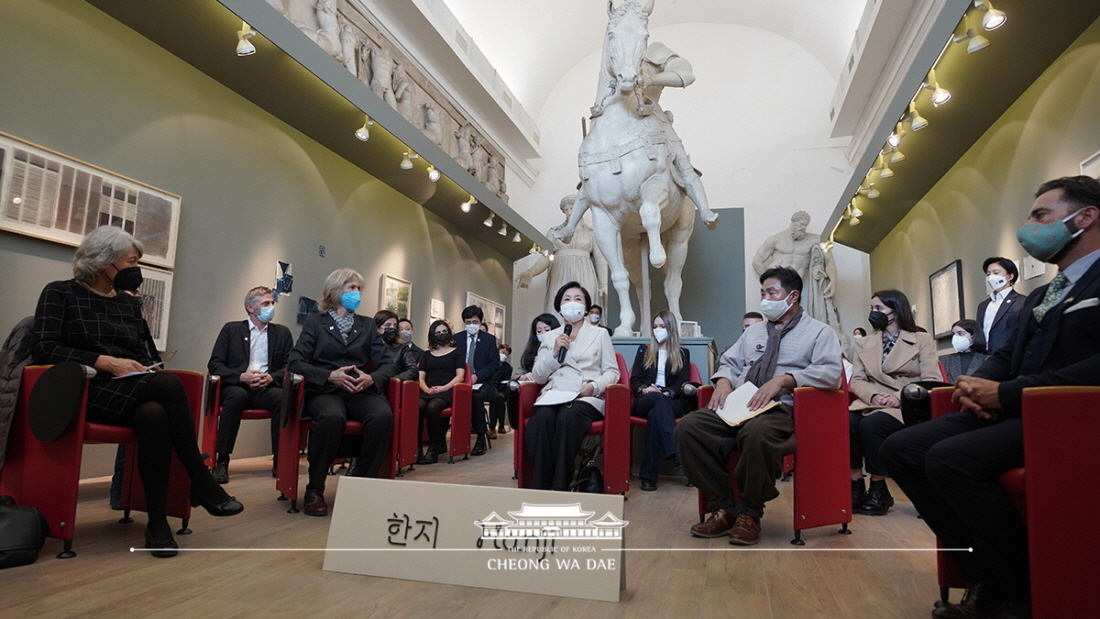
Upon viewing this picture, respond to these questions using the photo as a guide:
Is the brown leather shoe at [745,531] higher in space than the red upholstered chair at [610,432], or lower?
lower

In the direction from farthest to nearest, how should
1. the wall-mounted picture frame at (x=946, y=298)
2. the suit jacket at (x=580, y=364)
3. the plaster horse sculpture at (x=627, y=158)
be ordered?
the wall-mounted picture frame at (x=946, y=298), the plaster horse sculpture at (x=627, y=158), the suit jacket at (x=580, y=364)

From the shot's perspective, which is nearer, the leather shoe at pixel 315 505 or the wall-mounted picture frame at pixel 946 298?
the leather shoe at pixel 315 505

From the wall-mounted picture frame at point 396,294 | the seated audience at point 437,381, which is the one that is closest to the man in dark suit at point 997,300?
the seated audience at point 437,381

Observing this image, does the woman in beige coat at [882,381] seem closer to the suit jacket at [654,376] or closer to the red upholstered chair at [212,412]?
the suit jacket at [654,376]

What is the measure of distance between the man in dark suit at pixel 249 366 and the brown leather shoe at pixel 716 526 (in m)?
2.96

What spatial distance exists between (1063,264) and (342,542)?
2.45m

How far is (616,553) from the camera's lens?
1899 mm

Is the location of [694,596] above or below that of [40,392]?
below

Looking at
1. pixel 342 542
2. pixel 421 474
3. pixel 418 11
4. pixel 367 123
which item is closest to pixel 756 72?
pixel 418 11

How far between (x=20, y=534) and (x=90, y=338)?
749mm

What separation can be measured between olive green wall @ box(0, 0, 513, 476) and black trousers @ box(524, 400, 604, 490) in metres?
2.96

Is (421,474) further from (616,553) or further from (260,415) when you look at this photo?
(616,553)

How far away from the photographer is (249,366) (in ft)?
15.5

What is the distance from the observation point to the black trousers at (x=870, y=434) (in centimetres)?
359
